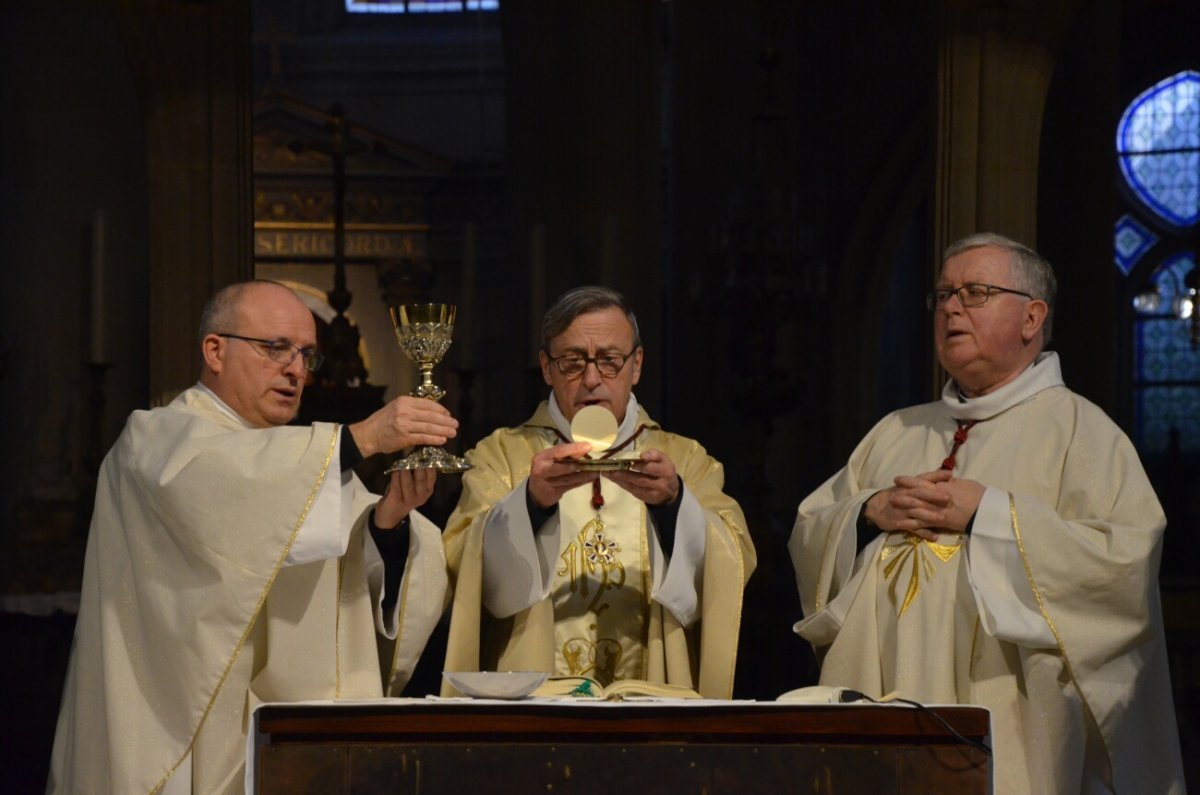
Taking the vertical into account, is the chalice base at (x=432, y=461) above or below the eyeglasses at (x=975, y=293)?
below

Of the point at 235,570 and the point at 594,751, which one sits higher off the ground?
the point at 235,570

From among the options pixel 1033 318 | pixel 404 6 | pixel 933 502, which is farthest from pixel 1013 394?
pixel 404 6

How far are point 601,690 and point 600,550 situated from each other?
656 millimetres

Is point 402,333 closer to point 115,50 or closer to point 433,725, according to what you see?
point 433,725

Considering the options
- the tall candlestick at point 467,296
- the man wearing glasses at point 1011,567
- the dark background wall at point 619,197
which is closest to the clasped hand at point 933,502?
the man wearing glasses at point 1011,567

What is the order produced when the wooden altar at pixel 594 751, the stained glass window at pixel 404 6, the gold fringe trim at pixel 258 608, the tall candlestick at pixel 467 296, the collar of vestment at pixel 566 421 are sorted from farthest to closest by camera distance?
the stained glass window at pixel 404 6
the tall candlestick at pixel 467 296
the collar of vestment at pixel 566 421
the gold fringe trim at pixel 258 608
the wooden altar at pixel 594 751

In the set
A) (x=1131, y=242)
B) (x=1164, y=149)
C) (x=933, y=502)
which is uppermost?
(x=1164, y=149)

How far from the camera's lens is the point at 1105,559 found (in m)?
3.76

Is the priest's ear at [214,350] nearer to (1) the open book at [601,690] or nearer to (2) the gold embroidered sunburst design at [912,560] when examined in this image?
(1) the open book at [601,690]

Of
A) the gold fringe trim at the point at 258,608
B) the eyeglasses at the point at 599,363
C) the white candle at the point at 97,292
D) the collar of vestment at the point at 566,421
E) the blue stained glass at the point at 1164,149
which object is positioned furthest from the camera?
the blue stained glass at the point at 1164,149

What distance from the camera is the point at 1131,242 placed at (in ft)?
51.3

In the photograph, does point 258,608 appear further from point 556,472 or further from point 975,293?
point 975,293

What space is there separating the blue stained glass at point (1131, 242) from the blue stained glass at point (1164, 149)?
19 cm

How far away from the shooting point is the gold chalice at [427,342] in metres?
3.53
